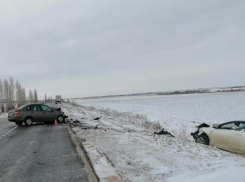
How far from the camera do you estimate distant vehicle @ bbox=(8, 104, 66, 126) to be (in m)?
21.9

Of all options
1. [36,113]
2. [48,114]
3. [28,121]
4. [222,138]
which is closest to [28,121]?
[28,121]

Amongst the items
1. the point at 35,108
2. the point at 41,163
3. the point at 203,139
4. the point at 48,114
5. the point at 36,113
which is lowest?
the point at 203,139

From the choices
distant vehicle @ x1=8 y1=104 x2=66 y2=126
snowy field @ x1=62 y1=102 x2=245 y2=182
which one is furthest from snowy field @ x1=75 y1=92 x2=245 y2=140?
distant vehicle @ x1=8 y1=104 x2=66 y2=126

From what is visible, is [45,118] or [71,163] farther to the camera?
[45,118]

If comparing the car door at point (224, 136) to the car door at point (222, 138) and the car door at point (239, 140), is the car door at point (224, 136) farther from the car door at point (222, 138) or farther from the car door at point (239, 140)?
the car door at point (239, 140)

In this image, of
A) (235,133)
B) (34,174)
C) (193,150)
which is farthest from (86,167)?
(235,133)

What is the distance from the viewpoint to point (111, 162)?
309 inches

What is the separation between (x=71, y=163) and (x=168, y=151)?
293 centimetres

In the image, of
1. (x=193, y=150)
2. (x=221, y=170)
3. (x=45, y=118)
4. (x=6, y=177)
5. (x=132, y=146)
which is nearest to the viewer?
(x=221, y=170)

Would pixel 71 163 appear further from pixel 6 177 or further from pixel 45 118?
pixel 45 118

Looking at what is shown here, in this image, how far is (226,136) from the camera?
34.5 ft

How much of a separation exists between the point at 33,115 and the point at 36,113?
0.96ft

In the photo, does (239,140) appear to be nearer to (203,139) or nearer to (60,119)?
(203,139)

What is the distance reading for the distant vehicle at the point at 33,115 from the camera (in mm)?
21928
